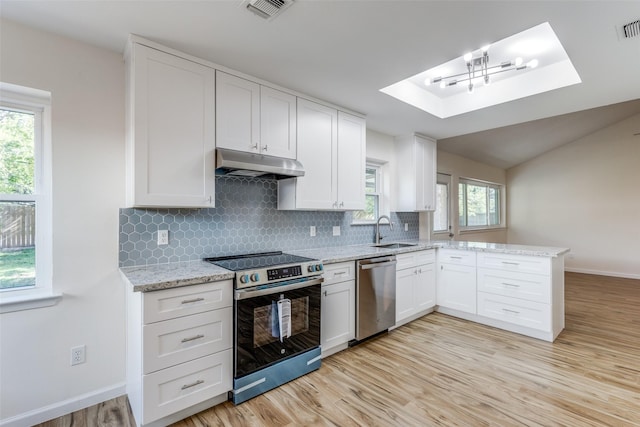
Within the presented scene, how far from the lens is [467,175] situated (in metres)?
6.24

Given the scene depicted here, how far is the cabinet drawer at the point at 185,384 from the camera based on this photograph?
1.74 m

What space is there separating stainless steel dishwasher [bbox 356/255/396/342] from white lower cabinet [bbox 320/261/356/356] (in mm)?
72

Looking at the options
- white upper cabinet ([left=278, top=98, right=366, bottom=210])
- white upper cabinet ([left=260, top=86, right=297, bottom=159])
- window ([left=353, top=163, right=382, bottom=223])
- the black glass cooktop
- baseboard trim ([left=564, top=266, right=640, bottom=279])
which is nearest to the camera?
the black glass cooktop

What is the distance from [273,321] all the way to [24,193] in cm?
187

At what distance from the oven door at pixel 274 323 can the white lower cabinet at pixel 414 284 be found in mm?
1259

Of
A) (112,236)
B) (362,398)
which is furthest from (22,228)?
(362,398)

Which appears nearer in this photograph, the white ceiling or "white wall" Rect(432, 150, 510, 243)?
the white ceiling

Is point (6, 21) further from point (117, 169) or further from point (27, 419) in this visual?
point (27, 419)

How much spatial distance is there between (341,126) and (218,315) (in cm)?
224

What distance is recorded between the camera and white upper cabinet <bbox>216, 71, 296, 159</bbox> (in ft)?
7.72

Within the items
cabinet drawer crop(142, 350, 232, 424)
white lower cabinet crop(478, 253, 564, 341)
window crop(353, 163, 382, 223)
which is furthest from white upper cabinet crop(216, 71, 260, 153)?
white lower cabinet crop(478, 253, 564, 341)

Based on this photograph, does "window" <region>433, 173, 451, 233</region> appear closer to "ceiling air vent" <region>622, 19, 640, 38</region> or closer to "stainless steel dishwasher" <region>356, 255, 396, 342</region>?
"stainless steel dishwasher" <region>356, 255, 396, 342</region>

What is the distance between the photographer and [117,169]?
2180 mm

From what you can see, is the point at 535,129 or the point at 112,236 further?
the point at 535,129
